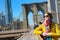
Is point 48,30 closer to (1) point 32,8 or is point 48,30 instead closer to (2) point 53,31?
(2) point 53,31

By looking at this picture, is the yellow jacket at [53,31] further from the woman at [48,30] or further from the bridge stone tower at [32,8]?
the bridge stone tower at [32,8]

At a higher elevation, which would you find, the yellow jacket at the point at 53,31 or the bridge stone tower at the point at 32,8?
the bridge stone tower at the point at 32,8

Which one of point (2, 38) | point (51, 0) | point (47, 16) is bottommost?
point (2, 38)

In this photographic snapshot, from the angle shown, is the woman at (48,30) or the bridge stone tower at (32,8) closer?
the woman at (48,30)

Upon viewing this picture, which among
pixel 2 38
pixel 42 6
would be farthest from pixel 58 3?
pixel 2 38

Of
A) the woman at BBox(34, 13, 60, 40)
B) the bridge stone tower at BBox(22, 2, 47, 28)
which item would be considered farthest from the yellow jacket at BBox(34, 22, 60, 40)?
the bridge stone tower at BBox(22, 2, 47, 28)

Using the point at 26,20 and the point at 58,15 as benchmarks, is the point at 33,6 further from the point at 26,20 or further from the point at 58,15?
the point at 58,15

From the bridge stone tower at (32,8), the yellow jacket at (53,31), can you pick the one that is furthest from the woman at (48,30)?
the bridge stone tower at (32,8)

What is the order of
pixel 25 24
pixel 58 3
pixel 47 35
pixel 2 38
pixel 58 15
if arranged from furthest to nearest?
pixel 25 24
pixel 58 3
pixel 58 15
pixel 2 38
pixel 47 35

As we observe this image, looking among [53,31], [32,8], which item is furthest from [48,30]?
[32,8]

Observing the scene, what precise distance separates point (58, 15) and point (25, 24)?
43.8 feet

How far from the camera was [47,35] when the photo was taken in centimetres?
475

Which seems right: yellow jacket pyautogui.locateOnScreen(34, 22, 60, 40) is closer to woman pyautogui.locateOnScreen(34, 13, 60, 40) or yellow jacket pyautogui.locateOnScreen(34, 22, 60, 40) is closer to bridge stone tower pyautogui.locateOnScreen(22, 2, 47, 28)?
woman pyautogui.locateOnScreen(34, 13, 60, 40)

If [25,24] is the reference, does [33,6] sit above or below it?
above
